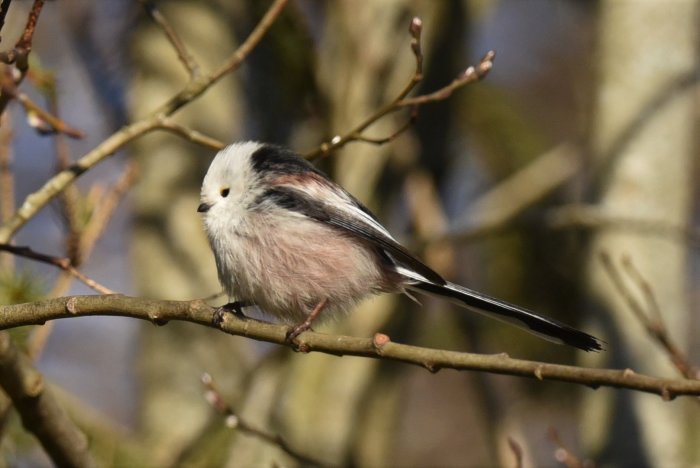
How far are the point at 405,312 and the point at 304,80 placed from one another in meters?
1.22

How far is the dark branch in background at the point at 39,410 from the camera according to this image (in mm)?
2207

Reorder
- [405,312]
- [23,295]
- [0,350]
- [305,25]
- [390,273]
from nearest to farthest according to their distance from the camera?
1. [0,350]
2. [23,295]
3. [390,273]
4. [305,25]
5. [405,312]

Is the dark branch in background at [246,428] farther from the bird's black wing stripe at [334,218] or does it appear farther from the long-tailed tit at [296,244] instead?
the bird's black wing stripe at [334,218]

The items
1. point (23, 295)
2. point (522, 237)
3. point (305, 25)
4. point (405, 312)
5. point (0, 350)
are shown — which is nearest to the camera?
point (0, 350)

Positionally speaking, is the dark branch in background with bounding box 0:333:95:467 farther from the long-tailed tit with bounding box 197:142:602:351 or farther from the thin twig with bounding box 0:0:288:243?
the long-tailed tit with bounding box 197:142:602:351

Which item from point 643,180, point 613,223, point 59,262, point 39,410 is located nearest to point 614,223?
point 613,223

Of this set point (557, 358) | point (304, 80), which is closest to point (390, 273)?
point (304, 80)

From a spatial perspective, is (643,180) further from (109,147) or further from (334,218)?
(109,147)

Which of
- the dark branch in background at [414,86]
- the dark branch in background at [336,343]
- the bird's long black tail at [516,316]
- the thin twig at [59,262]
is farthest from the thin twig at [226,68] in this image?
the bird's long black tail at [516,316]

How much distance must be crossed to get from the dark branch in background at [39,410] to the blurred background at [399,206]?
0.60 meters

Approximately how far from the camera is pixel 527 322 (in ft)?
8.32

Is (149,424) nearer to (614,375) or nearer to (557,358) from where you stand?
(557,358)

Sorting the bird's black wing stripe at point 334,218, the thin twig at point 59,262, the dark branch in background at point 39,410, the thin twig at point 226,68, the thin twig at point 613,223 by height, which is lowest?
the dark branch in background at point 39,410

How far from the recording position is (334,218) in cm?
288
